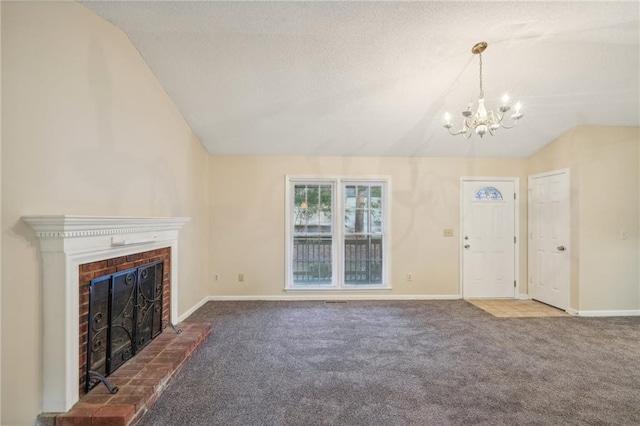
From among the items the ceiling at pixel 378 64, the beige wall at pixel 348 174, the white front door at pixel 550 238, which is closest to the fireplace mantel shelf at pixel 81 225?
the ceiling at pixel 378 64

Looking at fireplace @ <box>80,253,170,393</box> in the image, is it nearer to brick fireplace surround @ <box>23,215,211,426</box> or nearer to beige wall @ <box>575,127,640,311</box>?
brick fireplace surround @ <box>23,215,211,426</box>

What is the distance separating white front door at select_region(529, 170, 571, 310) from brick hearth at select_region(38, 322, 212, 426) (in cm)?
475

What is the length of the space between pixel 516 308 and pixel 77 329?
195 inches

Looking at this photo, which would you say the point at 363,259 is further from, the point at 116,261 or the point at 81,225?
the point at 81,225

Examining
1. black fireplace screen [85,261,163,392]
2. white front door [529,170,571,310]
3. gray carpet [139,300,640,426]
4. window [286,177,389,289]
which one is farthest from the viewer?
window [286,177,389,289]

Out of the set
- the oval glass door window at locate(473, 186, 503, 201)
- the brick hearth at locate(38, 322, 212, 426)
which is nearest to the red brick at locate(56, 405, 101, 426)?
the brick hearth at locate(38, 322, 212, 426)

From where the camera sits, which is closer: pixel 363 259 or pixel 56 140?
pixel 56 140

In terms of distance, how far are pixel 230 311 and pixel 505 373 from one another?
3.19 metres

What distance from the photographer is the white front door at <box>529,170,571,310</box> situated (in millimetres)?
3936

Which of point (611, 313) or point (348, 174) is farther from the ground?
point (348, 174)

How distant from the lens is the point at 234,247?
4.49m

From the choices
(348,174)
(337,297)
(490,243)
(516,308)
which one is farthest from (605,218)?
(337,297)

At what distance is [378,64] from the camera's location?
2.72 m

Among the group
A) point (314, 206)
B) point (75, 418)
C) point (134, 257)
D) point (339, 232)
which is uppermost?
point (314, 206)
